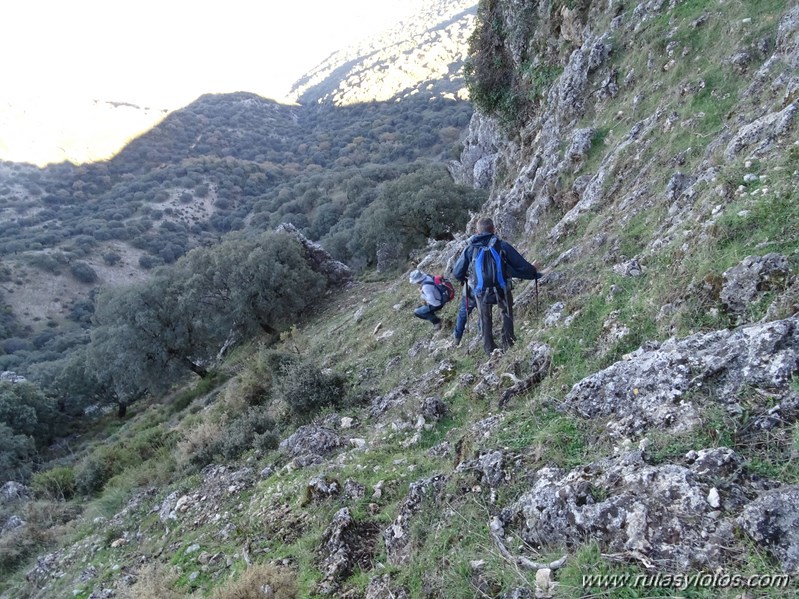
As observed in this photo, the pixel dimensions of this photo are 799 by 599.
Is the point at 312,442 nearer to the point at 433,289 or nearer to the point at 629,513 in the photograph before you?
the point at 433,289

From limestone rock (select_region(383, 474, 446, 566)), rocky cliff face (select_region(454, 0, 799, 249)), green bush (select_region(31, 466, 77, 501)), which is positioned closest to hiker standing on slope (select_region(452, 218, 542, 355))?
rocky cliff face (select_region(454, 0, 799, 249))

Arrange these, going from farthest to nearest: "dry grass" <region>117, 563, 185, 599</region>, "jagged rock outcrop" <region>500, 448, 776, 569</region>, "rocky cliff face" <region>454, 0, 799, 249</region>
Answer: "rocky cliff face" <region>454, 0, 799, 249</region>
"dry grass" <region>117, 563, 185, 599</region>
"jagged rock outcrop" <region>500, 448, 776, 569</region>

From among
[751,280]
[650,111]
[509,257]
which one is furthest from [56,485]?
[650,111]

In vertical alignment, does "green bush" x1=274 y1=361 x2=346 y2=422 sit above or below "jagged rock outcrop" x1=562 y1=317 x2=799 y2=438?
below

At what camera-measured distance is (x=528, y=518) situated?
329 centimetres

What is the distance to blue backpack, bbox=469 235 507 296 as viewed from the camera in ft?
21.9

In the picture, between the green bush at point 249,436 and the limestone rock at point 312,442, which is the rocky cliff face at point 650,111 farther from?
the green bush at point 249,436

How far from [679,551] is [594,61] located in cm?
1369

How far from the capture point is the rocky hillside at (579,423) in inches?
109

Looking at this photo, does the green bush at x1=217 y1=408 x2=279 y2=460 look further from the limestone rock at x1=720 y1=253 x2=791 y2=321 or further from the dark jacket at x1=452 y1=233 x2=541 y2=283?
the limestone rock at x1=720 y1=253 x2=791 y2=321
